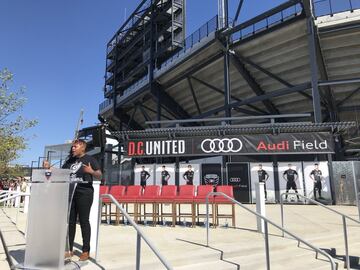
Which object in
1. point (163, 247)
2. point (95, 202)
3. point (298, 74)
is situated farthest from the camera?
point (298, 74)

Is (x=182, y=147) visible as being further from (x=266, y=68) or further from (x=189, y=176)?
(x=266, y=68)

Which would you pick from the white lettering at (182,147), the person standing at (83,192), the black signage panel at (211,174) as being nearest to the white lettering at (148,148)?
the white lettering at (182,147)

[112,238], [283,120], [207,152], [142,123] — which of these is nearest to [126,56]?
[142,123]

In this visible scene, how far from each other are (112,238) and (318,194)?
14322mm

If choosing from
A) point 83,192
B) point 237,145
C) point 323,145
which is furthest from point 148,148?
point 83,192

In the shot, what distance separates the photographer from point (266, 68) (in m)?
27.0

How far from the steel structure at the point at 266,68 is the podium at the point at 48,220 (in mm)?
19307

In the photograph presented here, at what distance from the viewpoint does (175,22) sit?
3644cm

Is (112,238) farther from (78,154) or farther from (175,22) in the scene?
(175,22)

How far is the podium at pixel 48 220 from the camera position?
433 centimetres

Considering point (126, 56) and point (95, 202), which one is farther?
point (126, 56)

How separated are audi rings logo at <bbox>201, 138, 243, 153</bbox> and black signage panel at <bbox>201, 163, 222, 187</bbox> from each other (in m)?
1.04

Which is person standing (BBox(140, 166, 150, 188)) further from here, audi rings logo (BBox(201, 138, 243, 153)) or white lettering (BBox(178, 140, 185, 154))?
audi rings logo (BBox(201, 138, 243, 153))

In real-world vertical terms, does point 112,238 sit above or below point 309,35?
below
